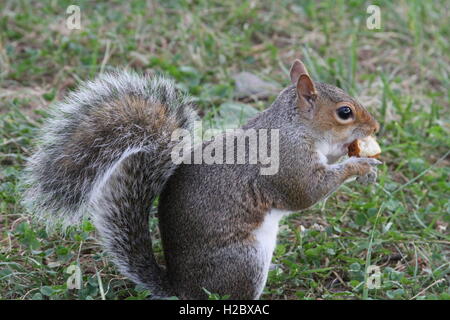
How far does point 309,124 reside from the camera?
8.09ft

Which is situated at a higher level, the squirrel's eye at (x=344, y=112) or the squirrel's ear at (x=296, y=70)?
the squirrel's ear at (x=296, y=70)

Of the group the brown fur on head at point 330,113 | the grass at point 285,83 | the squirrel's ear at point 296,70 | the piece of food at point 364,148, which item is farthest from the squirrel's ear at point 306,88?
A: the grass at point 285,83

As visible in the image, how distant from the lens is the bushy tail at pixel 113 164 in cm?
225

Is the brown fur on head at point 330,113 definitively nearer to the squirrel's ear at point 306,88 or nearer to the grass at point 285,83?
the squirrel's ear at point 306,88

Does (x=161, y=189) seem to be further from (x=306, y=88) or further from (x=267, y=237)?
(x=306, y=88)

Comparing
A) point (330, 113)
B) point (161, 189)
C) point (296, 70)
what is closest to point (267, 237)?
point (161, 189)

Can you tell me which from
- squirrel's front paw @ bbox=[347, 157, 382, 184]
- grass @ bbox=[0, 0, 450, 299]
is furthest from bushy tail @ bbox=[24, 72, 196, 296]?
squirrel's front paw @ bbox=[347, 157, 382, 184]

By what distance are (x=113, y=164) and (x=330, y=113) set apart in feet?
2.49

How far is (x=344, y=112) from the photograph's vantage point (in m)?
2.47

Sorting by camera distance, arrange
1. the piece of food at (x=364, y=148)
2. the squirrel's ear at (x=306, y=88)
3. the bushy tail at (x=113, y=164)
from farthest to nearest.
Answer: the piece of food at (x=364, y=148), the squirrel's ear at (x=306, y=88), the bushy tail at (x=113, y=164)

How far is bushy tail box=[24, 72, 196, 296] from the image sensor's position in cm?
225

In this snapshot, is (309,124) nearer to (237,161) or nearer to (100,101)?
(237,161)

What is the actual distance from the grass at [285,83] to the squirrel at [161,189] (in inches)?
6.4
